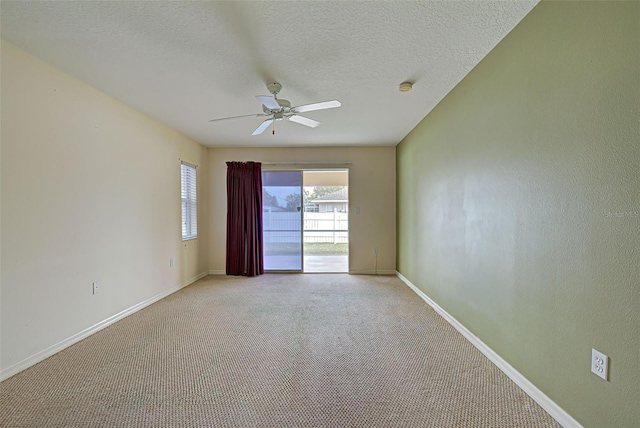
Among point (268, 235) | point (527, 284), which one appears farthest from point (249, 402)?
point (268, 235)


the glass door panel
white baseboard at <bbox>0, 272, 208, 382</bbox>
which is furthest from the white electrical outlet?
the glass door panel

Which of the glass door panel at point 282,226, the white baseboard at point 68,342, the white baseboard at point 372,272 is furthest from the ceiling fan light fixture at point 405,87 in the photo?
the white baseboard at point 68,342

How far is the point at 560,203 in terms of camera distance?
4.51ft

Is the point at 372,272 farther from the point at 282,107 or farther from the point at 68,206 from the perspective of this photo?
the point at 68,206

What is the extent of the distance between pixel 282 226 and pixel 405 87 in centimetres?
318

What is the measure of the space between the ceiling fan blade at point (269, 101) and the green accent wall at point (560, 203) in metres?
1.67

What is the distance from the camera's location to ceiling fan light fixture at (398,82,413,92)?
7.70 feet

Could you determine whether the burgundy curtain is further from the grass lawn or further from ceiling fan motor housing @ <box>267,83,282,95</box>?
ceiling fan motor housing @ <box>267,83,282,95</box>

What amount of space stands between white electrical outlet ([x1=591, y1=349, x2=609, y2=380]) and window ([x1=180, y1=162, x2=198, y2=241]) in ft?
14.4

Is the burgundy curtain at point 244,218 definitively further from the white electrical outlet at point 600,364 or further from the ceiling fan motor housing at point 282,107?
the white electrical outlet at point 600,364

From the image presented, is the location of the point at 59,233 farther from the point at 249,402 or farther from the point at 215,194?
the point at 215,194

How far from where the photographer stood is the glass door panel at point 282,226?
4.80 m

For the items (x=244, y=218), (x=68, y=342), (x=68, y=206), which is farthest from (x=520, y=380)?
(x=244, y=218)

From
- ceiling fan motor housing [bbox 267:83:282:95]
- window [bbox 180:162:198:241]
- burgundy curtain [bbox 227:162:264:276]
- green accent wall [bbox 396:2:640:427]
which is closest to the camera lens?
green accent wall [bbox 396:2:640:427]
